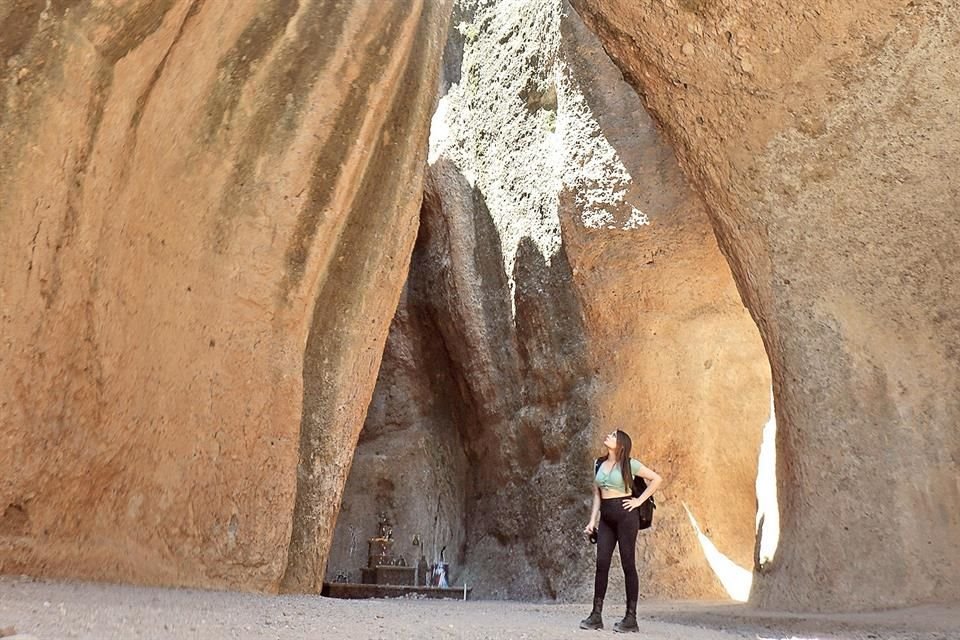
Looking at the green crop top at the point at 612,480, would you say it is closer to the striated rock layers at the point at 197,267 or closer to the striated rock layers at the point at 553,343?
the striated rock layers at the point at 197,267

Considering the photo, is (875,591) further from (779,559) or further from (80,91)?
(80,91)

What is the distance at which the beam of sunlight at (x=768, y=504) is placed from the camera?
20.5ft

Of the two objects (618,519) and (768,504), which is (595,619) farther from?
(768,504)

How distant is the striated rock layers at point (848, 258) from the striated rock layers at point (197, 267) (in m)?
2.65

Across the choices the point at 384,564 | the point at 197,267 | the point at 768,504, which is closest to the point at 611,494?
the point at 197,267

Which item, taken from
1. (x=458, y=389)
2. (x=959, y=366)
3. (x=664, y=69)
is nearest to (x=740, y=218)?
(x=664, y=69)

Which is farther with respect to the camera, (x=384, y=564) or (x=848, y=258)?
(x=384, y=564)

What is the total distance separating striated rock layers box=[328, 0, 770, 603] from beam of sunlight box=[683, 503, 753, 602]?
10 centimetres

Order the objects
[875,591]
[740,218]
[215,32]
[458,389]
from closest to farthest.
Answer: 1. [875,591]
2. [215,32]
3. [740,218]
4. [458,389]

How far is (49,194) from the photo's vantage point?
4086 millimetres

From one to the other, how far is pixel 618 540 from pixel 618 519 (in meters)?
0.10

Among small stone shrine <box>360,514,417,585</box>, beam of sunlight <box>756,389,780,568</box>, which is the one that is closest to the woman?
beam of sunlight <box>756,389,780,568</box>

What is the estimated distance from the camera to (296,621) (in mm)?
3432

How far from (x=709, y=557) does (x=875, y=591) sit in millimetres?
3915
